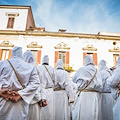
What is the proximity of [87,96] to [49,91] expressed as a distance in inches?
45.6

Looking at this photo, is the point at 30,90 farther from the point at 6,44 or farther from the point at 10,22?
the point at 10,22

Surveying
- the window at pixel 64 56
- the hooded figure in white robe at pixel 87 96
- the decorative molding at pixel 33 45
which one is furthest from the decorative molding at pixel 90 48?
the hooded figure in white robe at pixel 87 96

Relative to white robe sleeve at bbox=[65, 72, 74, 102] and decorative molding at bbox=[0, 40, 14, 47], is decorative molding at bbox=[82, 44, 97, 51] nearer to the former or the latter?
decorative molding at bbox=[0, 40, 14, 47]

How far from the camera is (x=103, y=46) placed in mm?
16203

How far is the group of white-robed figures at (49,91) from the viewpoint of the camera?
7.10 ft

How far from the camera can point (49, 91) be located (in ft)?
12.3

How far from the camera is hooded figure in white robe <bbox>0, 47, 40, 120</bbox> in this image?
6.83 ft

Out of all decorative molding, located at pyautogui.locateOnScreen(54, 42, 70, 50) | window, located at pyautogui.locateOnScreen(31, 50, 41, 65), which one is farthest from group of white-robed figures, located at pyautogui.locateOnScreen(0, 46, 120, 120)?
decorative molding, located at pyautogui.locateOnScreen(54, 42, 70, 50)

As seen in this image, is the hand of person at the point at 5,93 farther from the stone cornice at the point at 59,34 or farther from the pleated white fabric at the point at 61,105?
the stone cornice at the point at 59,34

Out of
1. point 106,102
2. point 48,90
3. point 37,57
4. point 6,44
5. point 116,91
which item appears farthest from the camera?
point 6,44

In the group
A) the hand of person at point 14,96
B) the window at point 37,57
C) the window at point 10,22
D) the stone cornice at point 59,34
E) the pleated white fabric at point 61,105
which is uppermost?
the window at point 10,22

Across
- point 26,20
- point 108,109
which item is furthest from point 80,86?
point 26,20

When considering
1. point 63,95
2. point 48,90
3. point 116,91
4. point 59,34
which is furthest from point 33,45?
point 116,91

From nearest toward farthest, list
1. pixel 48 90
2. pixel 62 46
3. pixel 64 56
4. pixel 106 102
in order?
pixel 48 90
pixel 106 102
pixel 64 56
pixel 62 46
